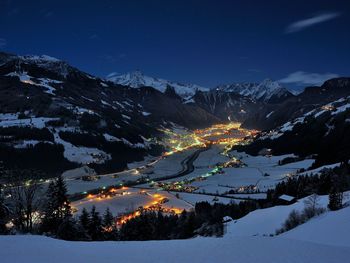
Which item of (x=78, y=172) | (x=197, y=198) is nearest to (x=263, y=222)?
(x=197, y=198)

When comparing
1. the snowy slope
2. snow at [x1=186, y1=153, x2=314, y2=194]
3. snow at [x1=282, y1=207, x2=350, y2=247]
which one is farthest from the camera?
snow at [x1=186, y1=153, x2=314, y2=194]

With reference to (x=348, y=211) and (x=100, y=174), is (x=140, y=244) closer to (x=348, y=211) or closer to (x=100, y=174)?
(x=348, y=211)

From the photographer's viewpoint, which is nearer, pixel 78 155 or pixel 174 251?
pixel 174 251

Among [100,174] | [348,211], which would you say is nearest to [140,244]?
[348,211]

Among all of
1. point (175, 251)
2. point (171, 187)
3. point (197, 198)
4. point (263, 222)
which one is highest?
point (175, 251)

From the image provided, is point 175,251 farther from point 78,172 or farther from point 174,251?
point 78,172

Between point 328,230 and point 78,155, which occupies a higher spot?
point 78,155

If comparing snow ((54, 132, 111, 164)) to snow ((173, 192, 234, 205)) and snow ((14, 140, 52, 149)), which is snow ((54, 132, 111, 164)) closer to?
snow ((14, 140, 52, 149))

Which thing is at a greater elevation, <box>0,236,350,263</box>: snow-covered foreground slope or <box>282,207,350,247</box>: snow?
<box>0,236,350,263</box>: snow-covered foreground slope

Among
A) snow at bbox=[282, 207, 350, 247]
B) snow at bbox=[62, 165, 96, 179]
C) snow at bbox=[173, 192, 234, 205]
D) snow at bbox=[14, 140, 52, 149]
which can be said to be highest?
snow at bbox=[14, 140, 52, 149]

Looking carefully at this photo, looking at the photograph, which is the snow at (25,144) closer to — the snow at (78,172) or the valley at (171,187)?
the snow at (78,172)

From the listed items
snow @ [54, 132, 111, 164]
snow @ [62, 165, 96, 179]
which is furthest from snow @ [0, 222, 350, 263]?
snow @ [54, 132, 111, 164]

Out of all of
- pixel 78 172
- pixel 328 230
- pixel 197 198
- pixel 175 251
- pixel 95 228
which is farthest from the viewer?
pixel 78 172
